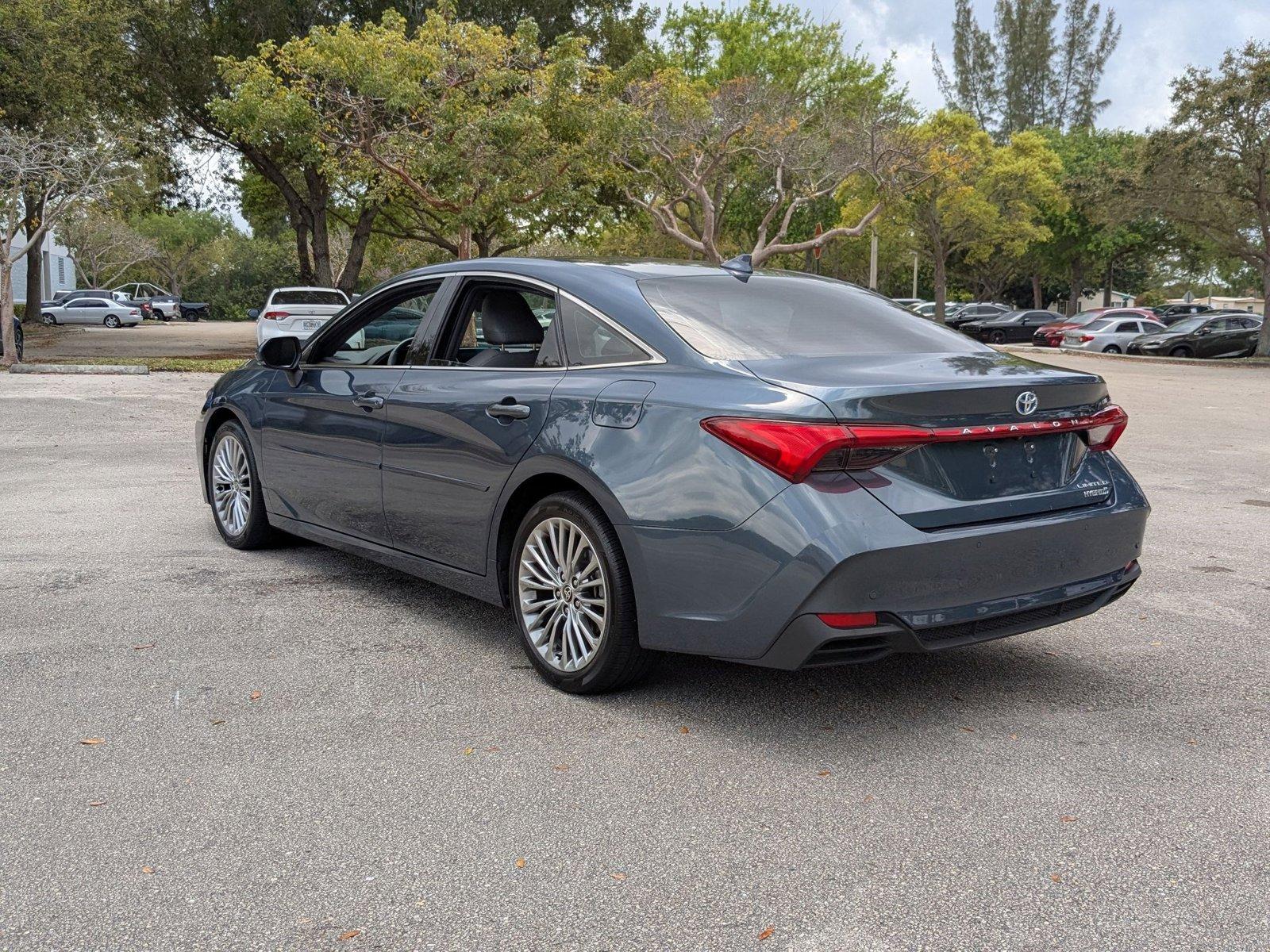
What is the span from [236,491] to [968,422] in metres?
4.31

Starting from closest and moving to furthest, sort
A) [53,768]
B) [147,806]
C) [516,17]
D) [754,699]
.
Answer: [147,806], [53,768], [754,699], [516,17]

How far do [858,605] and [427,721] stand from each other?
1518 mm

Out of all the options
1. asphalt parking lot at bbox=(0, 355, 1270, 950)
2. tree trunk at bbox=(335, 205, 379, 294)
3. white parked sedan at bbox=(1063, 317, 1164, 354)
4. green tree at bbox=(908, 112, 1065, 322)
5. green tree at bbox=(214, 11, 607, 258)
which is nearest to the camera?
asphalt parking lot at bbox=(0, 355, 1270, 950)

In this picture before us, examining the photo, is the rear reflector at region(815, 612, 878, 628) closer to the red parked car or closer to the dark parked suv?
the dark parked suv

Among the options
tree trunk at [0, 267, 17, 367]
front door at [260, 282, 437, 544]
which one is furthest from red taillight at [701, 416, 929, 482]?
tree trunk at [0, 267, 17, 367]

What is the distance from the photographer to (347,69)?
2542cm

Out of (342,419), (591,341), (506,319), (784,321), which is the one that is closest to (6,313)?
(342,419)

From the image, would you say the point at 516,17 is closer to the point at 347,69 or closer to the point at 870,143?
the point at 347,69

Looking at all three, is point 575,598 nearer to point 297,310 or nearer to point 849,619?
point 849,619

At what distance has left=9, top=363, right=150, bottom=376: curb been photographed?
20.6 metres

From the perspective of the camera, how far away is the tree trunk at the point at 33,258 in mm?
30800

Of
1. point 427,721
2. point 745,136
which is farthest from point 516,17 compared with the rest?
point 427,721

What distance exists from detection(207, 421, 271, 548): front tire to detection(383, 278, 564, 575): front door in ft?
5.09

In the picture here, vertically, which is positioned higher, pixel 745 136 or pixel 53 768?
pixel 745 136
